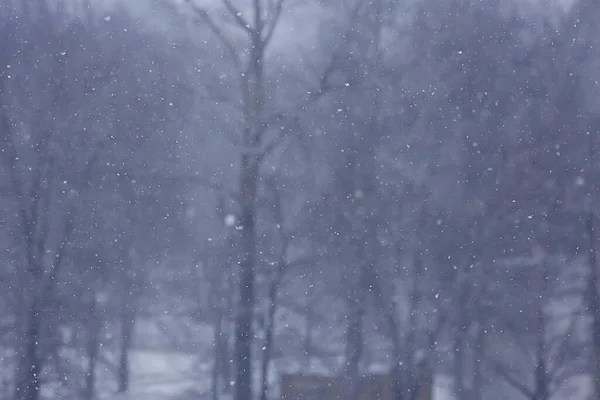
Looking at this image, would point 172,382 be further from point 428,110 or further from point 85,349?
point 428,110

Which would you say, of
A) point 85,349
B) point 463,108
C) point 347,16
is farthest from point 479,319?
point 85,349

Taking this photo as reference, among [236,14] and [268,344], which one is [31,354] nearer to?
[268,344]

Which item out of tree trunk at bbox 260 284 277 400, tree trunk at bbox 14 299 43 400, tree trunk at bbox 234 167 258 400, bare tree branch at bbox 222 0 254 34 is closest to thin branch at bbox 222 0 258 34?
bare tree branch at bbox 222 0 254 34

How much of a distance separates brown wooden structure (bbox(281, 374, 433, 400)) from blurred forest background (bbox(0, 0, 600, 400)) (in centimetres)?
2

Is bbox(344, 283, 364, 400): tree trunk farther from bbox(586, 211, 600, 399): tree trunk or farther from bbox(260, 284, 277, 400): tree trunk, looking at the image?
bbox(586, 211, 600, 399): tree trunk

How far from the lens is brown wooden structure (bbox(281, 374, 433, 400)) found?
116 centimetres

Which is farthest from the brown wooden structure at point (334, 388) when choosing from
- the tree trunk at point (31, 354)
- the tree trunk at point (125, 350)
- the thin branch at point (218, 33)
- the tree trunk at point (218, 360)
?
the thin branch at point (218, 33)

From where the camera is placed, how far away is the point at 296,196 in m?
1.19

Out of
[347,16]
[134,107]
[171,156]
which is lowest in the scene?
[171,156]

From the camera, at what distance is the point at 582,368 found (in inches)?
47.1

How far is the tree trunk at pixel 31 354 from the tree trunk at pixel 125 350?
168 millimetres

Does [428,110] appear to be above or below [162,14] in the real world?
below

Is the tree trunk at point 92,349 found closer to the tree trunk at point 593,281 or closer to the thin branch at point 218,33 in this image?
the thin branch at point 218,33

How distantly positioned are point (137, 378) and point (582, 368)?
96 centimetres
